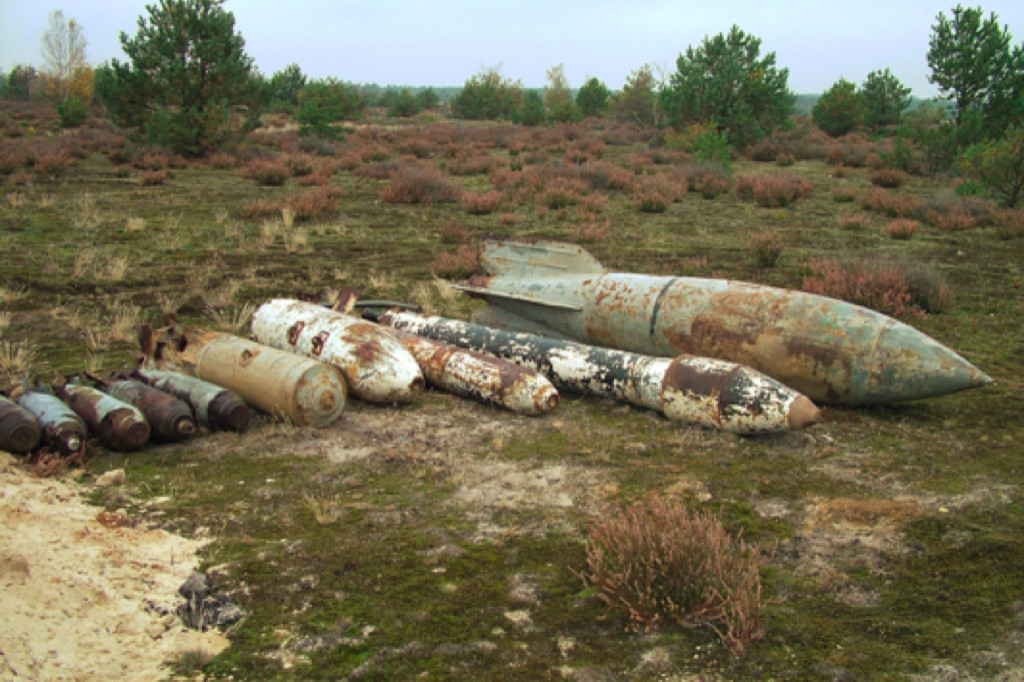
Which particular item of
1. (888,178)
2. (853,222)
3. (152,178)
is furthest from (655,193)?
(152,178)

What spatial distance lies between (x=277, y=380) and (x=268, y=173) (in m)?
17.1

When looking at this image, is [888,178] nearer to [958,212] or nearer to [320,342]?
[958,212]

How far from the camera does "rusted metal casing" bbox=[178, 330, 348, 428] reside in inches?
254

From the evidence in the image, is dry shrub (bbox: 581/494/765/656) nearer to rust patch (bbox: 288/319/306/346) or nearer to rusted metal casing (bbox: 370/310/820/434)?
rusted metal casing (bbox: 370/310/820/434)

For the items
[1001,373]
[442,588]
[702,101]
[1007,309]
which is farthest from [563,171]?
[442,588]

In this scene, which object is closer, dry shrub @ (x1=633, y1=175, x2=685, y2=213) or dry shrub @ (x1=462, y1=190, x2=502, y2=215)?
dry shrub @ (x1=462, y1=190, x2=502, y2=215)

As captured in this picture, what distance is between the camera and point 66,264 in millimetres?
12219

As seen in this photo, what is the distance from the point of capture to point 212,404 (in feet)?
21.1

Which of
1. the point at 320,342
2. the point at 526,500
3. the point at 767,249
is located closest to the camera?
the point at 526,500

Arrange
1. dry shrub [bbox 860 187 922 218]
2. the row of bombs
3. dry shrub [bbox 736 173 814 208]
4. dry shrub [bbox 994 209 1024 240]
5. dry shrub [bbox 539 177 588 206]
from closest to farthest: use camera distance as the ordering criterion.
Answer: the row of bombs → dry shrub [bbox 994 209 1024 240] → dry shrub [bbox 860 187 922 218] → dry shrub [bbox 539 177 588 206] → dry shrub [bbox 736 173 814 208]

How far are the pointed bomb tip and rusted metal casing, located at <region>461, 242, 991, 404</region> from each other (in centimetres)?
90

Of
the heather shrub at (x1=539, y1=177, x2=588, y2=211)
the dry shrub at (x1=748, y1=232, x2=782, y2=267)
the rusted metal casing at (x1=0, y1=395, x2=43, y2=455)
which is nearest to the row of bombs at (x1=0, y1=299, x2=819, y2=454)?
the rusted metal casing at (x1=0, y1=395, x2=43, y2=455)

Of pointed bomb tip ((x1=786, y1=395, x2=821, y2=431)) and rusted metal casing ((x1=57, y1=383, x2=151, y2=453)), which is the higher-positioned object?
pointed bomb tip ((x1=786, y1=395, x2=821, y2=431))

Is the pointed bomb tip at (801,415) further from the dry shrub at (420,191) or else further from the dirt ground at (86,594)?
the dry shrub at (420,191)
